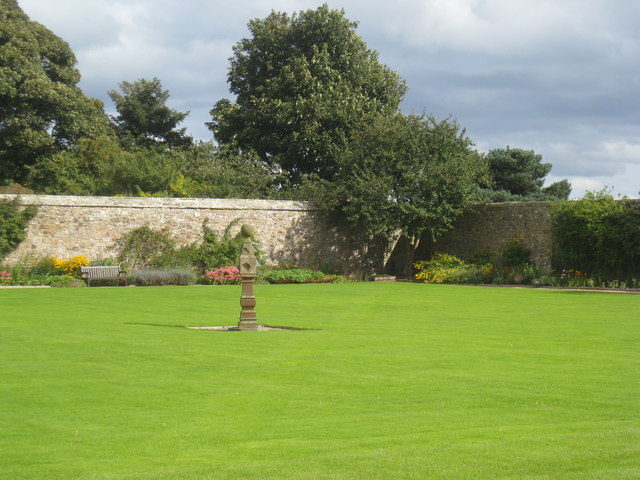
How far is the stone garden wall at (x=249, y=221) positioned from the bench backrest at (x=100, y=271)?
5.11 ft

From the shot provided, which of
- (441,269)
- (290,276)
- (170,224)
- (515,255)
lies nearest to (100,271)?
(170,224)

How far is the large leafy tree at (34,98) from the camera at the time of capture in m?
34.9

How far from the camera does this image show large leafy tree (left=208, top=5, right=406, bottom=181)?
3822 centimetres

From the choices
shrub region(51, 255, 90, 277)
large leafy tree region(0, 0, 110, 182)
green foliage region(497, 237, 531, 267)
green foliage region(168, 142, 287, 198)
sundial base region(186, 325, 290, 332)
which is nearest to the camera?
sundial base region(186, 325, 290, 332)

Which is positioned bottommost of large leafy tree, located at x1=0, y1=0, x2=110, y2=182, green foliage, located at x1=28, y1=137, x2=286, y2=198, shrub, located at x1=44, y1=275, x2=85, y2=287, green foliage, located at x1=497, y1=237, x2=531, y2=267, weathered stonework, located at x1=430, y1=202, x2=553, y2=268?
shrub, located at x1=44, y1=275, x2=85, y2=287

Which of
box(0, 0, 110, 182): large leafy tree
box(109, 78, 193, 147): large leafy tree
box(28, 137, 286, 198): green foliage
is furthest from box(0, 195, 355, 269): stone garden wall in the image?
box(109, 78, 193, 147): large leafy tree

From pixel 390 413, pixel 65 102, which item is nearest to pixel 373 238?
pixel 65 102

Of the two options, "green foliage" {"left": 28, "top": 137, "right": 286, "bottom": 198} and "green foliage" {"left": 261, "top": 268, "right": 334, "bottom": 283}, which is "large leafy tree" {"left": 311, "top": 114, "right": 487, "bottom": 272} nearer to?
"green foliage" {"left": 261, "top": 268, "right": 334, "bottom": 283}

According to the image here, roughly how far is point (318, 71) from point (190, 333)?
93.3 feet

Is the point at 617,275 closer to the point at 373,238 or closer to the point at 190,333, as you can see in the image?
the point at 373,238

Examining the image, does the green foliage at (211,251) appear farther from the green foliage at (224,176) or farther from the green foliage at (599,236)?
the green foliage at (599,236)

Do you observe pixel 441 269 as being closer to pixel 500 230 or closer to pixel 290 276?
pixel 500 230

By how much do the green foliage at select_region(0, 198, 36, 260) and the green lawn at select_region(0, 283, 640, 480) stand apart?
37.0 ft

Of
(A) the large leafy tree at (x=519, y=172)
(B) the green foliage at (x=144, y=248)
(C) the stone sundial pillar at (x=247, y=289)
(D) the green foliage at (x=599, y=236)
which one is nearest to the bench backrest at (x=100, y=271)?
(B) the green foliage at (x=144, y=248)
